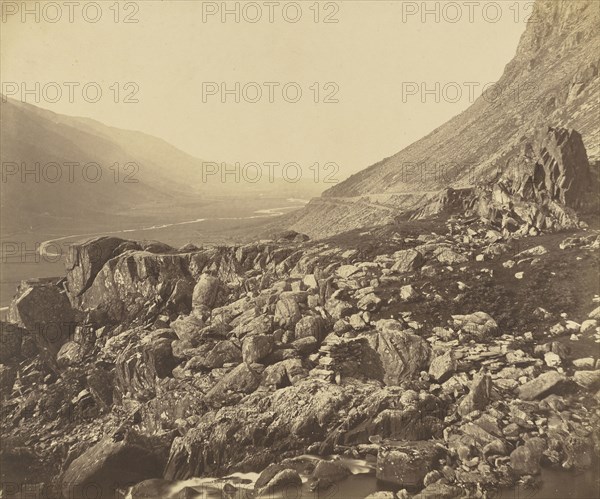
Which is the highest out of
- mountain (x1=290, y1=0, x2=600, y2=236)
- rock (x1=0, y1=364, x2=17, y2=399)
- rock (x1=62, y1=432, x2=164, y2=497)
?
mountain (x1=290, y1=0, x2=600, y2=236)

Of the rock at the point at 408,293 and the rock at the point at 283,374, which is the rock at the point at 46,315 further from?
the rock at the point at 408,293

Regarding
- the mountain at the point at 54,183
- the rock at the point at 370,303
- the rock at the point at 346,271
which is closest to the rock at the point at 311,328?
the rock at the point at 370,303

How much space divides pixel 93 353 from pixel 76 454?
6.35m

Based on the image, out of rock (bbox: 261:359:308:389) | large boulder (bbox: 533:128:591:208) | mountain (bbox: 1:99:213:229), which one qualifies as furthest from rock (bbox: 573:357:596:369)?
mountain (bbox: 1:99:213:229)

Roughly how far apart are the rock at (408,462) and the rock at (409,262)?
1083 cm

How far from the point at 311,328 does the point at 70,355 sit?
13373 millimetres

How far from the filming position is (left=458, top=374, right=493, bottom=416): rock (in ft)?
62.0

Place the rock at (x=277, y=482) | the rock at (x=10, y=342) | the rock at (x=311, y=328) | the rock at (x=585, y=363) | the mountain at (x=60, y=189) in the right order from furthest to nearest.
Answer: the mountain at (x=60, y=189), the rock at (x=10, y=342), the rock at (x=311, y=328), the rock at (x=585, y=363), the rock at (x=277, y=482)

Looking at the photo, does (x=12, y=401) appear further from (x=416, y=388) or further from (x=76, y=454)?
(x=416, y=388)

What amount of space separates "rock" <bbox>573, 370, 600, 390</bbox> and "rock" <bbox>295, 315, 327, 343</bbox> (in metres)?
10.6

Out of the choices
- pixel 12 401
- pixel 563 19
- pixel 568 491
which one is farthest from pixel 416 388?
pixel 563 19

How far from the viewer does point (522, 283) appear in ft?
82.2

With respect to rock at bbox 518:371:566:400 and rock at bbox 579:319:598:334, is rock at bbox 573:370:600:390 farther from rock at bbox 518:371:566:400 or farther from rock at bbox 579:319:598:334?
rock at bbox 579:319:598:334

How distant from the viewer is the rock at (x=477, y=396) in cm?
1891
